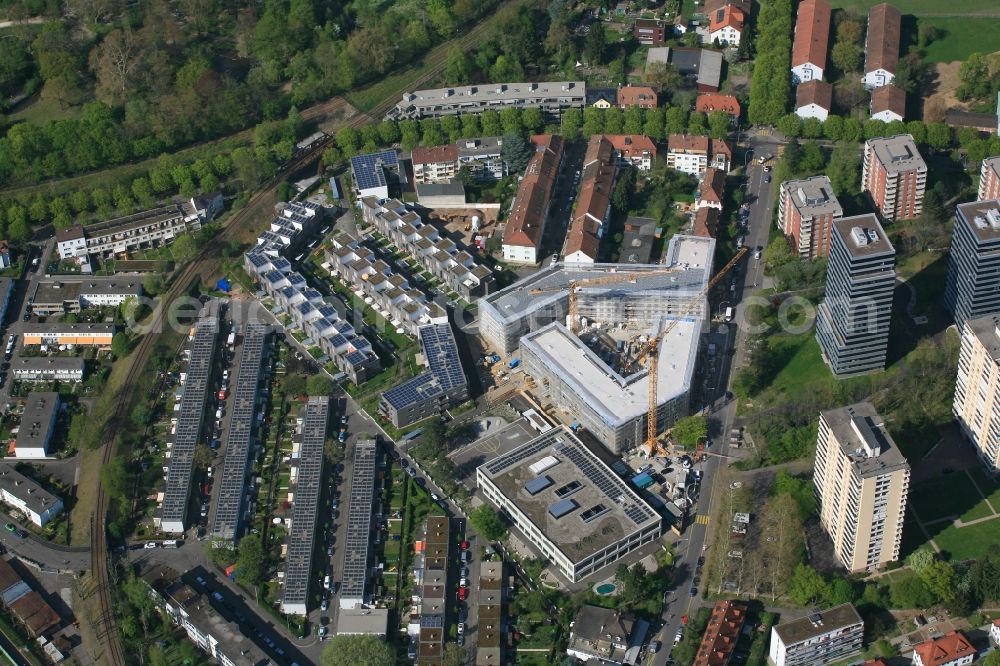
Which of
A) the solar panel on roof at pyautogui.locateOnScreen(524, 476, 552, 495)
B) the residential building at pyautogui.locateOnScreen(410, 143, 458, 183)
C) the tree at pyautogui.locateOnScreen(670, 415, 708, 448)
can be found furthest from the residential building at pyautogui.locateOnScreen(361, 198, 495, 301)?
the tree at pyautogui.locateOnScreen(670, 415, 708, 448)

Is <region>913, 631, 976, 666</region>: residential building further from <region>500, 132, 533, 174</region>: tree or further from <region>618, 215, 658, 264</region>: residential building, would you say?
<region>500, 132, 533, 174</region>: tree

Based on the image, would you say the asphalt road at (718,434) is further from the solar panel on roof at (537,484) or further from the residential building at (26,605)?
the residential building at (26,605)

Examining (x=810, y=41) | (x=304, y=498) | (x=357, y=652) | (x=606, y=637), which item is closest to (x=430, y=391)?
(x=304, y=498)

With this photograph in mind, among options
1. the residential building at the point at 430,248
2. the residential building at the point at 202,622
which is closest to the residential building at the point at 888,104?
the residential building at the point at 430,248

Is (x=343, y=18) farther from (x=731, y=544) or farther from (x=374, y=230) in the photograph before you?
(x=731, y=544)

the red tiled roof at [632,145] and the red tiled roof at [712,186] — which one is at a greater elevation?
the red tiled roof at [632,145]

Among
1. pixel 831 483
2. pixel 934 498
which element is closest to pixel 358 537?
pixel 831 483
